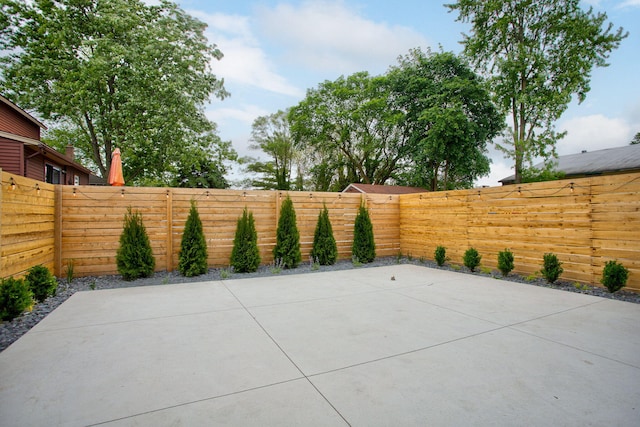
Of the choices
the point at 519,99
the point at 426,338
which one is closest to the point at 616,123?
the point at 519,99

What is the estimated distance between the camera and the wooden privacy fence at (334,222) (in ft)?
15.0

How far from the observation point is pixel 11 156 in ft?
30.9

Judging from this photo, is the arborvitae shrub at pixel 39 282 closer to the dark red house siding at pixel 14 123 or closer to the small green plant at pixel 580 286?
the small green plant at pixel 580 286

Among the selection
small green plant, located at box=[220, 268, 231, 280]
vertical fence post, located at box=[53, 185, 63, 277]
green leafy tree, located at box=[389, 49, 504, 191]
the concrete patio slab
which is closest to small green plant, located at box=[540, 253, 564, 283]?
the concrete patio slab

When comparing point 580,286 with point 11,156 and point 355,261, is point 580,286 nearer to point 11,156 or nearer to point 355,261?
point 355,261

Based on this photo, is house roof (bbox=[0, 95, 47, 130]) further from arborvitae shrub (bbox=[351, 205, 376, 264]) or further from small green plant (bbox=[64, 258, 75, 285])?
arborvitae shrub (bbox=[351, 205, 376, 264])

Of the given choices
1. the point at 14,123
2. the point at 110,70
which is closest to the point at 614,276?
the point at 14,123

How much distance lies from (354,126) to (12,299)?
2228 centimetres

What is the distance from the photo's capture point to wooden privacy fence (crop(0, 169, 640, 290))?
15.0 ft

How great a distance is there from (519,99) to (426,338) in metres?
17.8

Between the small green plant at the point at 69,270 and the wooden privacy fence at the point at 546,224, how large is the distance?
7.52 meters

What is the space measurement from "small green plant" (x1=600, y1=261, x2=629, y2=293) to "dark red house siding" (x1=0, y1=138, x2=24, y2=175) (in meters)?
14.3

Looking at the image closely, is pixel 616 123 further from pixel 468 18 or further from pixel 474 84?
pixel 468 18

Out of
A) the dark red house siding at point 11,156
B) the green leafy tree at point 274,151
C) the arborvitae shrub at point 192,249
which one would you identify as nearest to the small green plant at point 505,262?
the arborvitae shrub at point 192,249
